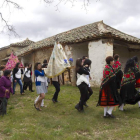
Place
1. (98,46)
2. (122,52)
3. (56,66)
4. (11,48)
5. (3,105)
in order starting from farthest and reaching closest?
(11,48) < (122,52) < (98,46) < (56,66) < (3,105)

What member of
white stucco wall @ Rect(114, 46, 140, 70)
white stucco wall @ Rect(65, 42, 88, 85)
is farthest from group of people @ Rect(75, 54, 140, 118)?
white stucco wall @ Rect(114, 46, 140, 70)

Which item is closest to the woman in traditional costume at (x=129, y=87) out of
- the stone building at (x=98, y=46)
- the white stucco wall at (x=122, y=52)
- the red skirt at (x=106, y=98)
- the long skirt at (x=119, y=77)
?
the long skirt at (x=119, y=77)

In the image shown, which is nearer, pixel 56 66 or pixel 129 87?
pixel 129 87

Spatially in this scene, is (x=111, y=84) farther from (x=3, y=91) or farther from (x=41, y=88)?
(x=3, y=91)

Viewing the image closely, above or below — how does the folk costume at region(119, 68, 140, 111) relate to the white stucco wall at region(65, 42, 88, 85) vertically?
below

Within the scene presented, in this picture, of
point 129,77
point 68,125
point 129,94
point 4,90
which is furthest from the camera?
point 129,77

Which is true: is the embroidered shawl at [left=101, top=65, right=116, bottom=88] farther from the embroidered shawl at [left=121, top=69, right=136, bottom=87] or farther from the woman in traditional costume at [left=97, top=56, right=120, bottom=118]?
the embroidered shawl at [left=121, top=69, right=136, bottom=87]

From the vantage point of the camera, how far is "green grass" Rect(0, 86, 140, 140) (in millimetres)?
3369

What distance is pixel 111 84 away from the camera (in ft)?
13.9

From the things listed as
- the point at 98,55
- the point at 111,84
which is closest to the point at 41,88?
the point at 111,84

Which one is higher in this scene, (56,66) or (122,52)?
(122,52)

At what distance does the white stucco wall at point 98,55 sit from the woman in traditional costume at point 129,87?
3849 mm

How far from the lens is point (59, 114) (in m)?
4.83

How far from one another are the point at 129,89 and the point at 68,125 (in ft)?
7.11
